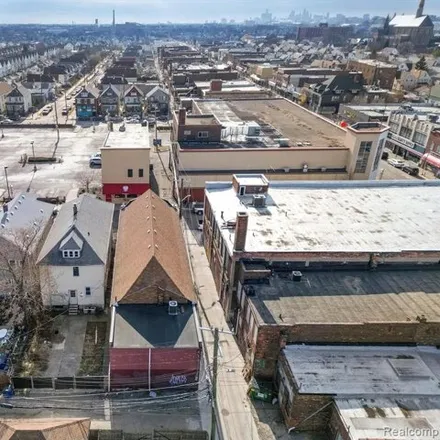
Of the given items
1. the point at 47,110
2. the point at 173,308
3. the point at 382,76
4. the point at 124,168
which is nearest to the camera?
the point at 173,308

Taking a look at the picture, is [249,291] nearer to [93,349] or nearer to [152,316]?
[152,316]

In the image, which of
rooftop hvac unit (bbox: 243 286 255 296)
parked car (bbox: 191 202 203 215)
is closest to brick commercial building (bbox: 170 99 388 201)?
parked car (bbox: 191 202 203 215)

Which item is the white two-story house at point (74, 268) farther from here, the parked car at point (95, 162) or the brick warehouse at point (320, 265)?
the parked car at point (95, 162)

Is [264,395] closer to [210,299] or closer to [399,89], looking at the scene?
[210,299]

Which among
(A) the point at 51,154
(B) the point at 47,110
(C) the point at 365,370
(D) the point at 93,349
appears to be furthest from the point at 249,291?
(B) the point at 47,110

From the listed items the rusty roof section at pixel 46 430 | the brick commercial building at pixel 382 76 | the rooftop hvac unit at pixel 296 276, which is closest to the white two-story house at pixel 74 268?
the rusty roof section at pixel 46 430

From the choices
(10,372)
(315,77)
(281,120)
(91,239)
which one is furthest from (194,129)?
(315,77)
